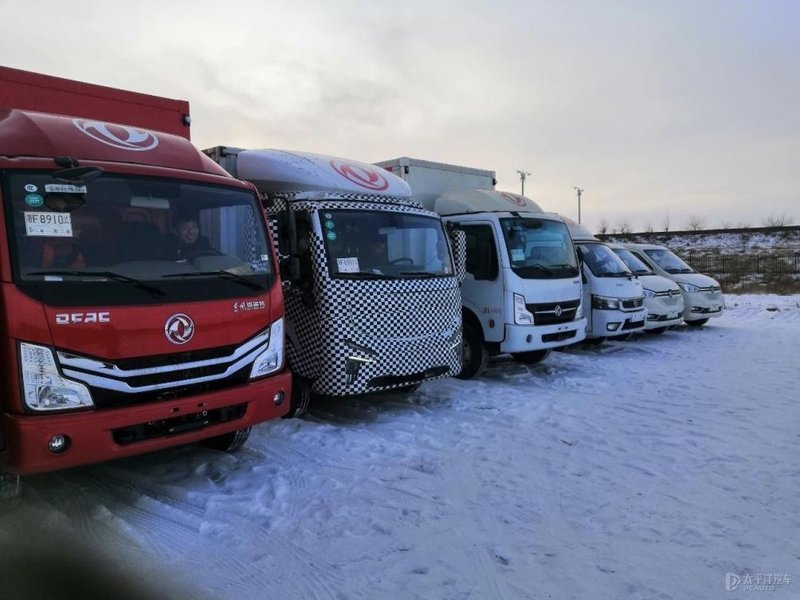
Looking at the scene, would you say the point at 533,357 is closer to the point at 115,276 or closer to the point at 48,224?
the point at 115,276

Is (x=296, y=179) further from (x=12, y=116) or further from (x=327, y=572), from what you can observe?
(x=327, y=572)

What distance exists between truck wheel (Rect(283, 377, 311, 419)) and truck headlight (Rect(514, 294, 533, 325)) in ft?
10.5

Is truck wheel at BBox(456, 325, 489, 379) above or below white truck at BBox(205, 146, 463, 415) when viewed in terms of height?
below

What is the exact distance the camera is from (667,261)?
14.3 m

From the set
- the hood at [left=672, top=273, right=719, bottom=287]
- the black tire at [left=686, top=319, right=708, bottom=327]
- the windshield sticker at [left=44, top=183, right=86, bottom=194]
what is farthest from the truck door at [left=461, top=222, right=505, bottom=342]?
the black tire at [left=686, top=319, right=708, bottom=327]

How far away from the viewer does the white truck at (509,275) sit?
8.04 metres

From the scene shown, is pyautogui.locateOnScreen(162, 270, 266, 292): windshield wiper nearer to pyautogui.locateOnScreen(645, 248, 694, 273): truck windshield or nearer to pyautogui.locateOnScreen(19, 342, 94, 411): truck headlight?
pyautogui.locateOnScreen(19, 342, 94, 411): truck headlight

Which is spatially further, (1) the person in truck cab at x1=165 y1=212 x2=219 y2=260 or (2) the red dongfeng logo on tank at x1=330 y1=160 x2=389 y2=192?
(2) the red dongfeng logo on tank at x1=330 y1=160 x2=389 y2=192

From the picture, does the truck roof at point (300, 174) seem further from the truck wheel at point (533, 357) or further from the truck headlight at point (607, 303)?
the truck headlight at point (607, 303)

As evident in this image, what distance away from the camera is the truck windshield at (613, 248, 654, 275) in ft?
40.7

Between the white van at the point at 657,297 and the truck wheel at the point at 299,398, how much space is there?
25.4ft

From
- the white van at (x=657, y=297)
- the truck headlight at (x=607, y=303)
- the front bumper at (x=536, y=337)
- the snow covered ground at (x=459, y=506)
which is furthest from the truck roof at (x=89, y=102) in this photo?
the white van at (x=657, y=297)

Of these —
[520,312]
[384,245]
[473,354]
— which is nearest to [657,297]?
[520,312]

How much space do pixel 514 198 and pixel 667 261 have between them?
6692 millimetres
